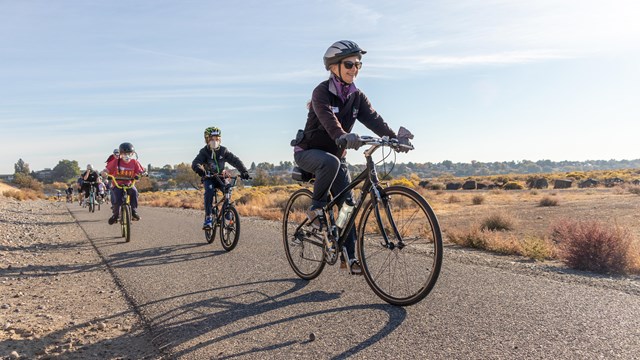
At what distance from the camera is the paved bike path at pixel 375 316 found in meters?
3.13

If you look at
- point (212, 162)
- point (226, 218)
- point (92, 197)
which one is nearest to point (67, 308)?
point (226, 218)

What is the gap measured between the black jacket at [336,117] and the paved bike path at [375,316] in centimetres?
158

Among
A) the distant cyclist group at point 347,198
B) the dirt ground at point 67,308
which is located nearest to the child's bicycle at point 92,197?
the dirt ground at point 67,308

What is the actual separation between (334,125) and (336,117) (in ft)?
1.17

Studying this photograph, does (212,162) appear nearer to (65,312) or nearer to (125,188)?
(125,188)

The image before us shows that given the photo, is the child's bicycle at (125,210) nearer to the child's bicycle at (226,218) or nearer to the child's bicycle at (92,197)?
the child's bicycle at (226,218)

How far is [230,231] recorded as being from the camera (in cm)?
819

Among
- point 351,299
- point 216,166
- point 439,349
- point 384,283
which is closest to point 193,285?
point 351,299

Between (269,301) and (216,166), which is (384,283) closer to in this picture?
(269,301)

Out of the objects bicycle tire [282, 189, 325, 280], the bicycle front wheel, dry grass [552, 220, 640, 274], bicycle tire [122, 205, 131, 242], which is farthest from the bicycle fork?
bicycle tire [122, 205, 131, 242]

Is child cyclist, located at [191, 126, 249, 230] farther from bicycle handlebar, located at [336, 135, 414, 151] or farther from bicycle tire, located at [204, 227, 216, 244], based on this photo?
bicycle handlebar, located at [336, 135, 414, 151]

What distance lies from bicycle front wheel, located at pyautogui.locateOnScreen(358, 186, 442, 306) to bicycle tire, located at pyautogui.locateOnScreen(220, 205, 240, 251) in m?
4.06

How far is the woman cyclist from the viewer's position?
4.58m

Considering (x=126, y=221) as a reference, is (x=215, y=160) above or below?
above
